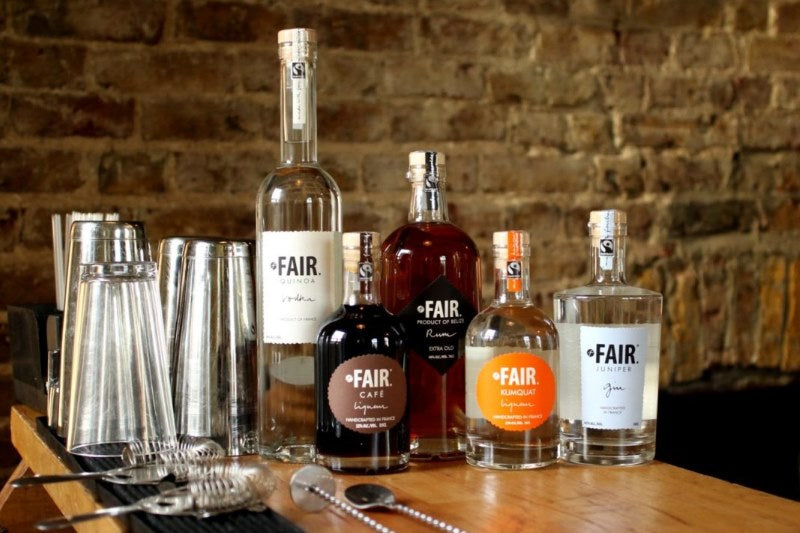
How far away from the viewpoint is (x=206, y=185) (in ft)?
5.87

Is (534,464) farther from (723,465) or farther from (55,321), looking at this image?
(723,465)

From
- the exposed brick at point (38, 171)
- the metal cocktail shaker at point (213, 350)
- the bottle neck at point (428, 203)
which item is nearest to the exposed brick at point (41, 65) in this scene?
the exposed brick at point (38, 171)

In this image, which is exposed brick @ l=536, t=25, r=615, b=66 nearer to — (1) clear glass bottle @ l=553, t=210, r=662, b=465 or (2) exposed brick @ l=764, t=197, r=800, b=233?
(2) exposed brick @ l=764, t=197, r=800, b=233

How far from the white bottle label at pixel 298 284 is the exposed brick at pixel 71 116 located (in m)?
0.86

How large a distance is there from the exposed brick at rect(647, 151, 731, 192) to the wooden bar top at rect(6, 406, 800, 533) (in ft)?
4.30

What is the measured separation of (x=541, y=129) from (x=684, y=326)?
1.73ft

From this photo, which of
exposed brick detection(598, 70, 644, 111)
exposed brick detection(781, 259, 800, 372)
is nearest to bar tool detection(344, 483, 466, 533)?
exposed brick detection(598, 70, 644, 111)

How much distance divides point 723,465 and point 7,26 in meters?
1.64

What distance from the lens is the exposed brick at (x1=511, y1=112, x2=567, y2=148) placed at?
2.07 meters

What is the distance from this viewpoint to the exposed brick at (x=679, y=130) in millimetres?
2174

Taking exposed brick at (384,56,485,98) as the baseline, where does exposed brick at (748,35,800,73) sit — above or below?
above

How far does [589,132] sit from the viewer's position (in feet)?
7.00

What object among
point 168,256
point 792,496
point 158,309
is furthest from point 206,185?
point 792,496

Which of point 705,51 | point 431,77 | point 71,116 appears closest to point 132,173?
point 71,116
